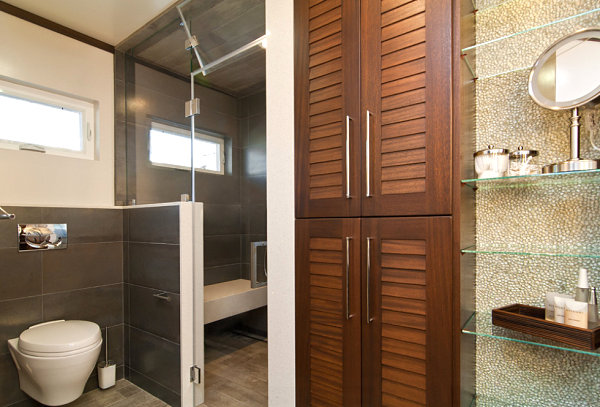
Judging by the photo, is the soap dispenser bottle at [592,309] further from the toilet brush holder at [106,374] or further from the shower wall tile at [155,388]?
the toilet brush holder at [106,374]

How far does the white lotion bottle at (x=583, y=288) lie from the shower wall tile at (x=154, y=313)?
1.90 metres

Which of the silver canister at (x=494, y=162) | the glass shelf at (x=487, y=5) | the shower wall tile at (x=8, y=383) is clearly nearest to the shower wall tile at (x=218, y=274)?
the shower wall tile at (x=8, y=383)

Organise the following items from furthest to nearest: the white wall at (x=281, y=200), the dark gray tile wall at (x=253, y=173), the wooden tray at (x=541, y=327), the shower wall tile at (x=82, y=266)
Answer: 1. the shower wall tile at (x=82, y=266)
2. the dark gray tile wall at (x=253, y=173)
3. the white wall at (x=281, y=200)
4. the wooden tray at (x=541, y=327)

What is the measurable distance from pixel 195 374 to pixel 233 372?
12.6 inches

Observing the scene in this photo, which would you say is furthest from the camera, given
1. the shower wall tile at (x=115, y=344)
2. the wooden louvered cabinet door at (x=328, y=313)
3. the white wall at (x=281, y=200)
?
the shower wall tile at (x=115, y=344)

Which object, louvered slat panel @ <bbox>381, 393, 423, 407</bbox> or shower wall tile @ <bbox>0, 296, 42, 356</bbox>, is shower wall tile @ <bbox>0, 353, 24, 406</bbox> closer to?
shower wall tile @ <bbox>0, 296, 42, 356</bbox>

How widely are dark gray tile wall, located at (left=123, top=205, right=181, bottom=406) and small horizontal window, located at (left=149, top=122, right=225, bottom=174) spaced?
0.31 meters

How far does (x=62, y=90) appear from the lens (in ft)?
7.64

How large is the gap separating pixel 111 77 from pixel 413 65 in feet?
7.91

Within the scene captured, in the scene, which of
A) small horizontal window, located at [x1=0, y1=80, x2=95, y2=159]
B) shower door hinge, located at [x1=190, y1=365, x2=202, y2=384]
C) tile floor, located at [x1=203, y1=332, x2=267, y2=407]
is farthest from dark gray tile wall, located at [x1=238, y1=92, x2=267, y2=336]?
small horizontal window, located at [x1=0, y1=80, x2=95, y2=159]

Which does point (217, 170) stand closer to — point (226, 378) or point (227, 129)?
point (227, 129)

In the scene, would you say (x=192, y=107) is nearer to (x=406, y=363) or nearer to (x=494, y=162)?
(x=494, y=162)

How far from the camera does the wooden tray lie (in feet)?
3.00

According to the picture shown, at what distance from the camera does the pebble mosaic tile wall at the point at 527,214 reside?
1088 millimetres
